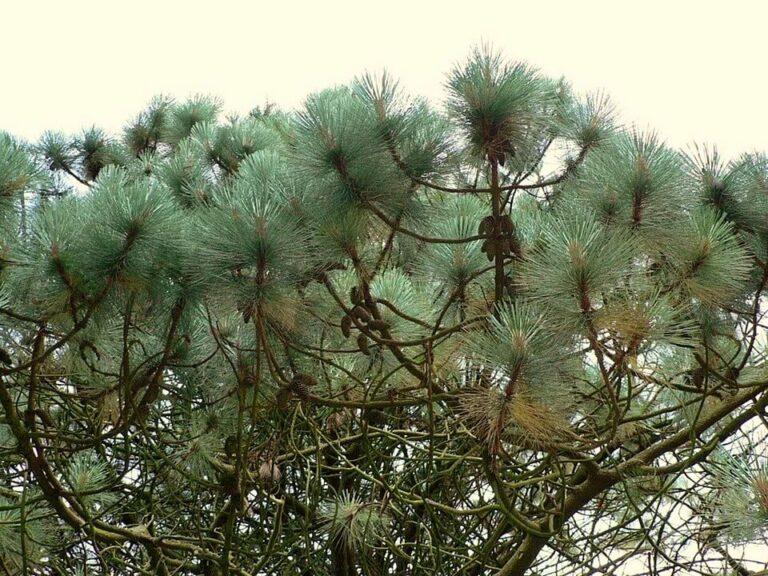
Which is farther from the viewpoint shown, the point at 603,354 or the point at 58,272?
the point at 58,272

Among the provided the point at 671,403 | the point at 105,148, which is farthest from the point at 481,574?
the point at 105,148

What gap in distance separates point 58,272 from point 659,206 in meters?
1.02

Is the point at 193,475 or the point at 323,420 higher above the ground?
the point at 323,420

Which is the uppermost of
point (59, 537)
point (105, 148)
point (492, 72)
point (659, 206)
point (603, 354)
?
point (105, 148)

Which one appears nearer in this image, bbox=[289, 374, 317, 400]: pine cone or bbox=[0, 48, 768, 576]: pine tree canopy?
bbox=[0, 48, 768, 576]: pine tree canopy

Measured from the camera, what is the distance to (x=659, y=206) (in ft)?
5.80

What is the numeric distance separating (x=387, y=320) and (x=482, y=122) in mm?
490

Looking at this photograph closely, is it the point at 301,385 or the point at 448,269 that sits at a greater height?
the point at 448,269

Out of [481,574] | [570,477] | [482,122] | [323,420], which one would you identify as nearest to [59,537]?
[323,420]

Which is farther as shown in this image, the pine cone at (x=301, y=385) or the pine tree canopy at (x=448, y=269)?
the pine cone at (x=301, y=385)

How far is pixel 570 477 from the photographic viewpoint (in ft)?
8.29

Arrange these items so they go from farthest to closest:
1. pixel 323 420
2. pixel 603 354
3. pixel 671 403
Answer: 1. pixel 323 420
2. pixel 671 403
3. pixel 603 354

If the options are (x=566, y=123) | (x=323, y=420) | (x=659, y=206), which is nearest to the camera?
(x=659, y=206)

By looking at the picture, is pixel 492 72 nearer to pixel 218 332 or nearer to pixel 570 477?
pixel 218 332
